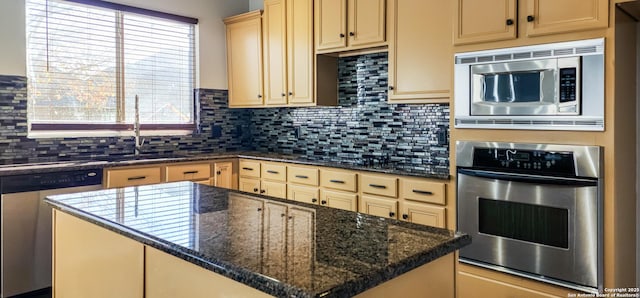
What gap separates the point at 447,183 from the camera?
2855 millimetres

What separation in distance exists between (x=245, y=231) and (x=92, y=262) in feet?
2.55

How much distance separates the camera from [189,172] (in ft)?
13.1

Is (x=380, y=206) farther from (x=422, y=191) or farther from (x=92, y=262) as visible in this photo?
(x=92, y=262)

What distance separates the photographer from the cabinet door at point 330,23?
3.74 m

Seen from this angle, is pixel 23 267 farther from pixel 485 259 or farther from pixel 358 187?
pixel 485 259

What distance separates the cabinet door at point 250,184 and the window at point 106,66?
870 mm

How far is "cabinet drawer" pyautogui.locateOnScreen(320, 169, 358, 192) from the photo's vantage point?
3.40 m

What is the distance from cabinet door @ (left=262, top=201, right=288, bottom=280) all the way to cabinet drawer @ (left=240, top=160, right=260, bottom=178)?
250cm

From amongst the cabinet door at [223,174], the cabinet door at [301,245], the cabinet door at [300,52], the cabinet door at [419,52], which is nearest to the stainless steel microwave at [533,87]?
the cabinet door at [419,52]

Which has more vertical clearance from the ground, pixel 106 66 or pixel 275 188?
pixel 106 66

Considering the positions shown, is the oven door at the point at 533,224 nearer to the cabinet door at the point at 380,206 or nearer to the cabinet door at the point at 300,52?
the cabinet door at the point at 380,206

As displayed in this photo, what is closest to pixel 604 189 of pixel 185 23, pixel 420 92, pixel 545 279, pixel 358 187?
pixel 545 279

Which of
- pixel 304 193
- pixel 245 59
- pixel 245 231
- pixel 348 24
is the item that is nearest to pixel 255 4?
pixel 245 59

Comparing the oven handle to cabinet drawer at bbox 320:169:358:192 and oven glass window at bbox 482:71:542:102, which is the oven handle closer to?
oven glass window at bbox 482:71:542:102
